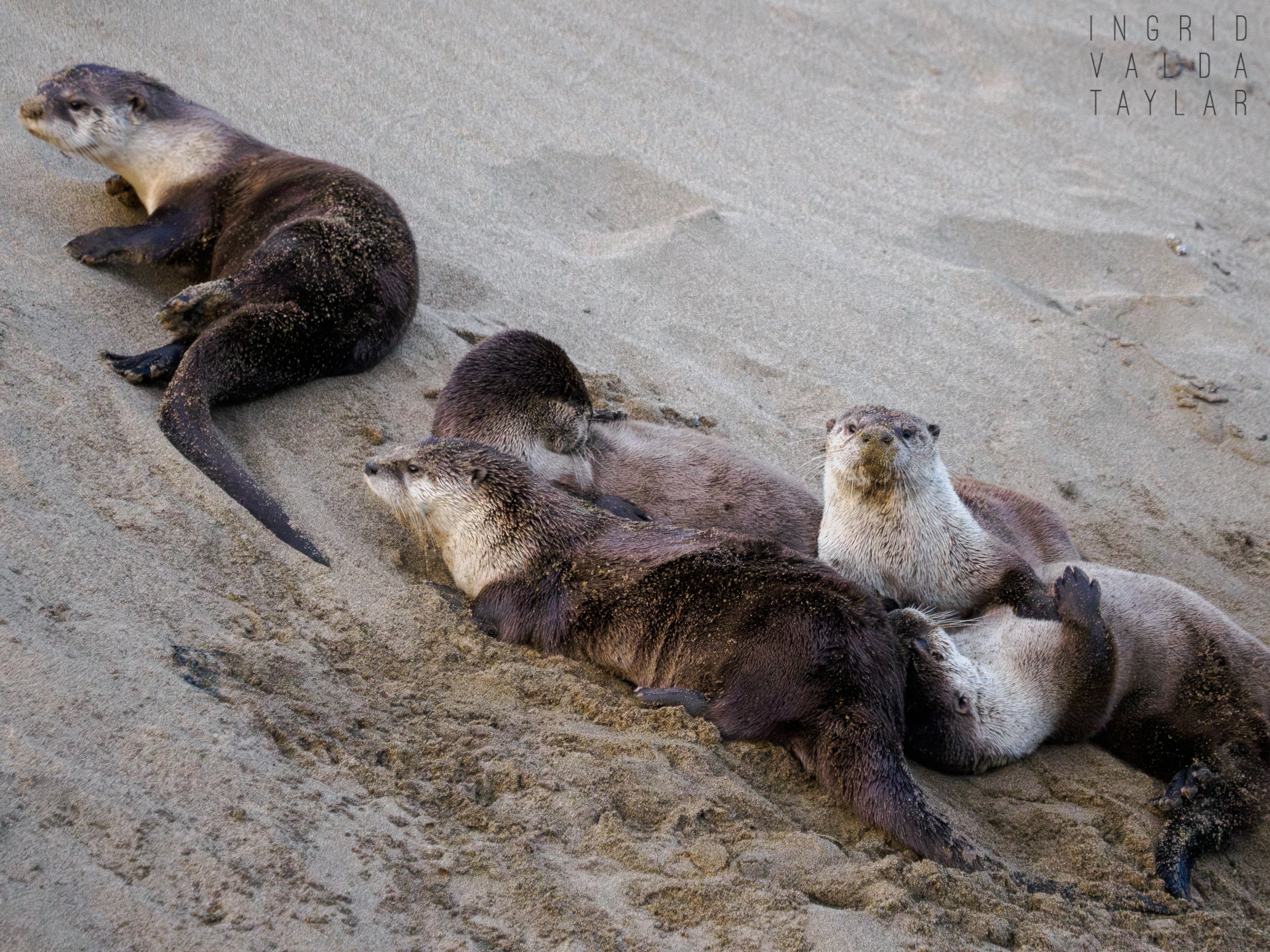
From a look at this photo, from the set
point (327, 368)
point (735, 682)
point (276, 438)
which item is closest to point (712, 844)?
point (735, 682)

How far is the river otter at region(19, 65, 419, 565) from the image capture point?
141 inches

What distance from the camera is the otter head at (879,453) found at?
341 centimetres

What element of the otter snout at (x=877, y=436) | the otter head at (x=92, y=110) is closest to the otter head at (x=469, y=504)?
the otter snout at (x=877, y=436)

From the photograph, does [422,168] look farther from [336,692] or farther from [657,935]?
[657,935]

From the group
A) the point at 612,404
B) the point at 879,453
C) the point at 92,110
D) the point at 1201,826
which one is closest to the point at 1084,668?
the point at 1201,826

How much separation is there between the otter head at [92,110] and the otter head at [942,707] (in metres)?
4.09

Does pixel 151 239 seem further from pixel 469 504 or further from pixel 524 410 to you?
pixel 469 504

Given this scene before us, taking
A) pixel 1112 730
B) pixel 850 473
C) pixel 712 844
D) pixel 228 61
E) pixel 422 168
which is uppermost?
pixel 228 61

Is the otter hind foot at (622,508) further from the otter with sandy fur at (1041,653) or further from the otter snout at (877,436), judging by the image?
the otter snout at (877,436)

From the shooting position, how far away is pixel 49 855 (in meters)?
1.61

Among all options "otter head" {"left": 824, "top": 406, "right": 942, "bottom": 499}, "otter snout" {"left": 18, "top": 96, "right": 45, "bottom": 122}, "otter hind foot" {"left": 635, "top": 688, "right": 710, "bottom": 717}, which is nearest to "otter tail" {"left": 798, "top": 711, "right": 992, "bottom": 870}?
"otter hind foot" {"left": 635, "top": 688, "right": 710, "bottom": 717}

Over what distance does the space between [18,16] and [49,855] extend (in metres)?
5.36

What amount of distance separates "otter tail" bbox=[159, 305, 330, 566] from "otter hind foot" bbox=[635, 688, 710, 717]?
3.42 feet

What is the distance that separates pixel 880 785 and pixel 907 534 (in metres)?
1.15
